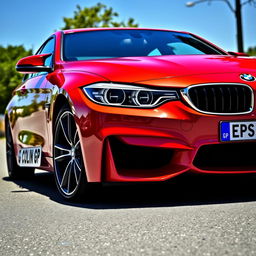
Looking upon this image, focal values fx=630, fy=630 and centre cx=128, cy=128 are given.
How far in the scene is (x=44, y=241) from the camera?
3.59 metres

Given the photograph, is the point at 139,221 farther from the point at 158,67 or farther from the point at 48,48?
the point at 48,48

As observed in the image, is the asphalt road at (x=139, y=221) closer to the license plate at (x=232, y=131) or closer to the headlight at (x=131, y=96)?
the license plate at (x=232, y=131)

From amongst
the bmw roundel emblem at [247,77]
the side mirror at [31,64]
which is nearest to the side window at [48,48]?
the side mirror at [31,64]

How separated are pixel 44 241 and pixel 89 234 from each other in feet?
0.94

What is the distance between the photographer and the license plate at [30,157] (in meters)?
6.12

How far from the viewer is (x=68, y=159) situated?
5.18 meters

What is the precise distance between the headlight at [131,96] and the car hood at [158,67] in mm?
76

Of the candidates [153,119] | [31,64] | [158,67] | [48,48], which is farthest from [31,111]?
[153,119]

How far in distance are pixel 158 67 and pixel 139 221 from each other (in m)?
1.34

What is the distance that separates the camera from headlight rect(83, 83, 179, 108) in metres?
4.59

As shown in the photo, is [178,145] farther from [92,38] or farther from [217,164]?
[92,38]

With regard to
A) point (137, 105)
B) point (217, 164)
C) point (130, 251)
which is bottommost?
point (130, 251)

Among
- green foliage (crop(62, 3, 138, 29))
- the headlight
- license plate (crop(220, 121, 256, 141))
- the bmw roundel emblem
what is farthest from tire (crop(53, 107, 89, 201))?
green foliage (crop(62, 3, 138, 29))

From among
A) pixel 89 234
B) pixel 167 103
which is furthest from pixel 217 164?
pixel 89 234
